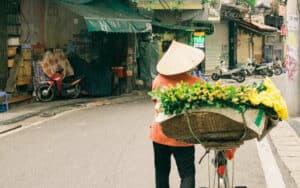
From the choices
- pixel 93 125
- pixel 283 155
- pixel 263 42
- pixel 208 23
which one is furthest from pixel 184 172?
pixel 263 42

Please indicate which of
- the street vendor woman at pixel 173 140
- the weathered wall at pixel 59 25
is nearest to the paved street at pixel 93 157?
the street vendor woman at pixel 173 140

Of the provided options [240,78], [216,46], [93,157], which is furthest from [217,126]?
[216,46]

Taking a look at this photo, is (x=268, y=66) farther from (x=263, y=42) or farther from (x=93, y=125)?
(x=93, y=125)

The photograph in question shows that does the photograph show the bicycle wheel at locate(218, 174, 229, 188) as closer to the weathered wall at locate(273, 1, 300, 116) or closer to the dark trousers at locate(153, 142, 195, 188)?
the dark trousers at locate(153, 142, 195, 188)

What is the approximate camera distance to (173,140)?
16.6 feet

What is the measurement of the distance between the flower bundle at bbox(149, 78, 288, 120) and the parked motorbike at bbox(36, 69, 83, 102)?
46.6ft

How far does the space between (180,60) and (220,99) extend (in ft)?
2.86

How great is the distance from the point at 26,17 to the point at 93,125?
6.64 meters

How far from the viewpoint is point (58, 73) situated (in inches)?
759

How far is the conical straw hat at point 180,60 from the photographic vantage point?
5121 millimetres

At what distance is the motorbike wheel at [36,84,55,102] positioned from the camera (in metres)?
18.3

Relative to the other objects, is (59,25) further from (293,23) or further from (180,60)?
(180,60)

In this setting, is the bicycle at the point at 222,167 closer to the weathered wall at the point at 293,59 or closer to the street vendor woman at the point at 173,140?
the street vendor woman at the point at 173,140

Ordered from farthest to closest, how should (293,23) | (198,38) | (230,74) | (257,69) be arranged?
(198,38)
(257,69)
(230,74)
(293,23)
